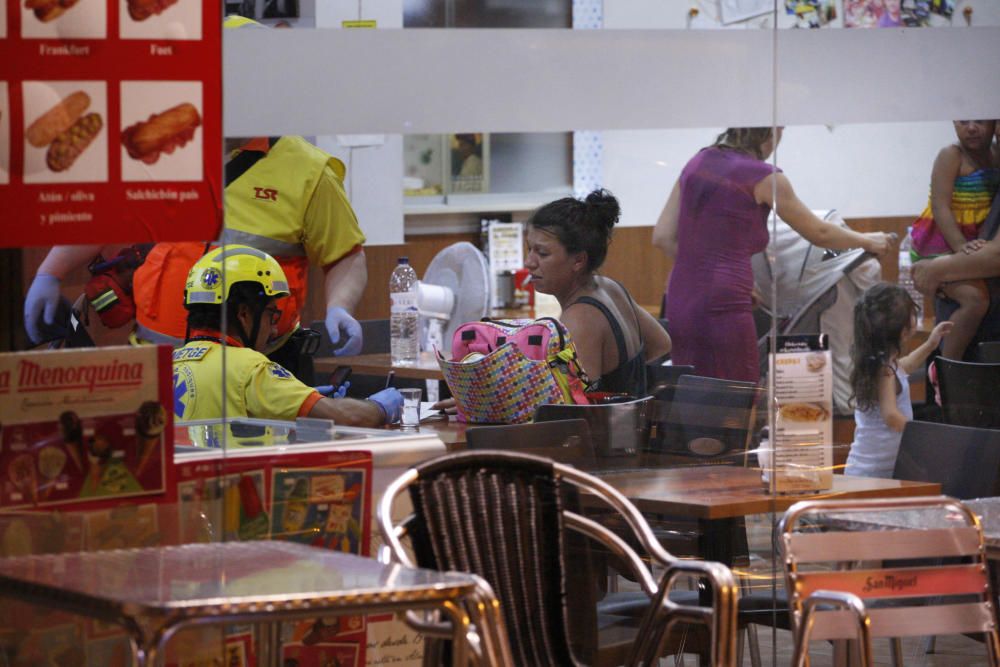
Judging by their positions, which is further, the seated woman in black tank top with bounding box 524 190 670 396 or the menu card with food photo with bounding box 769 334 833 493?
the menu card with food photo with bounding box 769 334 833 493

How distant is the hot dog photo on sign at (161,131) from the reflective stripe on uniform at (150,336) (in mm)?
472

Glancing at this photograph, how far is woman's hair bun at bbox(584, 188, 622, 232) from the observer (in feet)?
13.6

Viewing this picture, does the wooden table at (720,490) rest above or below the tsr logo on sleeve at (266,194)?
below

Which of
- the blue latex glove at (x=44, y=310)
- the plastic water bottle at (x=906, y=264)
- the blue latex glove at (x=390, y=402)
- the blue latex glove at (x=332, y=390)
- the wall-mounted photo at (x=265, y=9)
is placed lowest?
the blue latex glove at (x=390, y=402)

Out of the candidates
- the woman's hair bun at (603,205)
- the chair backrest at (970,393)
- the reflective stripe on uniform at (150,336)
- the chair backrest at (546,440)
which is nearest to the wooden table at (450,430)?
the chair backrest at (546,440)

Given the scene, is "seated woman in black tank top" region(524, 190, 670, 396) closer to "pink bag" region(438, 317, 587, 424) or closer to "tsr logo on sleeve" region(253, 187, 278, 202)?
"pink bag" region(438, 317, 587, 424)

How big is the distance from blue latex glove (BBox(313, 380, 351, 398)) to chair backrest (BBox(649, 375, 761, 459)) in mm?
857

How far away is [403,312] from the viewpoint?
399cm

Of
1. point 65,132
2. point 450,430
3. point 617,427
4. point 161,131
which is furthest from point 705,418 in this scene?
point 65,132

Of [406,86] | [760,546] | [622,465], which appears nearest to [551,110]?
[406,86]

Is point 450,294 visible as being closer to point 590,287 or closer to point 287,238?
point 590,287

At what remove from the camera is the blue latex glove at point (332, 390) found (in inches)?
149

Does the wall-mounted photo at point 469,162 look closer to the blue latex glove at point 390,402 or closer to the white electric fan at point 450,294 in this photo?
the white electric fan at point 450,294

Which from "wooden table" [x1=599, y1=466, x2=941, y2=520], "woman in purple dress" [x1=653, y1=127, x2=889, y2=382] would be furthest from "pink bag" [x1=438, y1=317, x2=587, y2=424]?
"woman in purple dress" [x1=653, y1=127, x2=889, y2=382]
